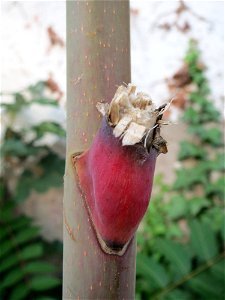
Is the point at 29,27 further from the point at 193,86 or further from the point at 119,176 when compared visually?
the point at 119,176

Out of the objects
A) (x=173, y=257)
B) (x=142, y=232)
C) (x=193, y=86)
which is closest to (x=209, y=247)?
(x=173, y=257)

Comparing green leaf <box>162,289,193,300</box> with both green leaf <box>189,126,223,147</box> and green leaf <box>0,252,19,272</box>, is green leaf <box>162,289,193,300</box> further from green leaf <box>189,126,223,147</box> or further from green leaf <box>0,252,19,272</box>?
green leaf <box>189,126,223,147</box>

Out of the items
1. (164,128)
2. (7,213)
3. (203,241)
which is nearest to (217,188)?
(164,128)

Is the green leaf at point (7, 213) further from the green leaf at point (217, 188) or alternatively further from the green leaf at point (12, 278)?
the green leaf at point (217, 188)

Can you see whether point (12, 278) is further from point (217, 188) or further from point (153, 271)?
point (217, 188)

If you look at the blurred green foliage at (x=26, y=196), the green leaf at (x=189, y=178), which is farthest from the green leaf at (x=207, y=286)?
the green leaf at (x=189, y=178)

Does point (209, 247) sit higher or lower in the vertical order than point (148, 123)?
lower
